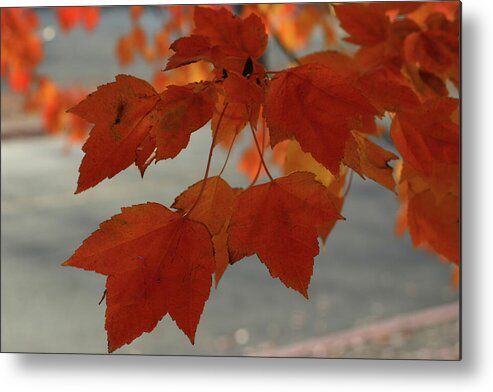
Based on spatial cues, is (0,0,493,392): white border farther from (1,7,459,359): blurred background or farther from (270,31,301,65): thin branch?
(270,31,301,65): thin branch

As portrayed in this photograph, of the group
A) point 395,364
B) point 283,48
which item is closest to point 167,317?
point 395,364

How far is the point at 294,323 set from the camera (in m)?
1.25

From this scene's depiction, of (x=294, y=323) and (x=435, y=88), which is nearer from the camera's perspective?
(x=435, y=88)

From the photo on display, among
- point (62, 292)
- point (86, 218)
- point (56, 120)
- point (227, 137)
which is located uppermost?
point (227, 137)

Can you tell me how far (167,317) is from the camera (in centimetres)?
126

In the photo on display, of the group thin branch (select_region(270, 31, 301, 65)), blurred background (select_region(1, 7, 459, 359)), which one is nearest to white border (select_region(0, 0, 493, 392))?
blurred background (select_region(1, 7, 459, 359))

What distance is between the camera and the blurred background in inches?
48.1

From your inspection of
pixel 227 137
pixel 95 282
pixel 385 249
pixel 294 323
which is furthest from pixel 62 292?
pixel 227 137

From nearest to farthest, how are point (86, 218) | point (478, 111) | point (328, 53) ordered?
1. point (328, 53)
2. point (478, 111)
3. point (86, 218)

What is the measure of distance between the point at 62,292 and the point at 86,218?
0.14 meters

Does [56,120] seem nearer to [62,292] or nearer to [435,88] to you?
[62,292]

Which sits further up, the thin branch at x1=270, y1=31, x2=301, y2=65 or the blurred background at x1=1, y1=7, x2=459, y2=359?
the thin branch at x1=270, y1=31, x2=301, y2=65

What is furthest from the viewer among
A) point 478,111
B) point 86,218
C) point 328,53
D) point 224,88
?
point 86,218

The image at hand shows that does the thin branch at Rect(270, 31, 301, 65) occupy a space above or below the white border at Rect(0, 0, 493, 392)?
above
